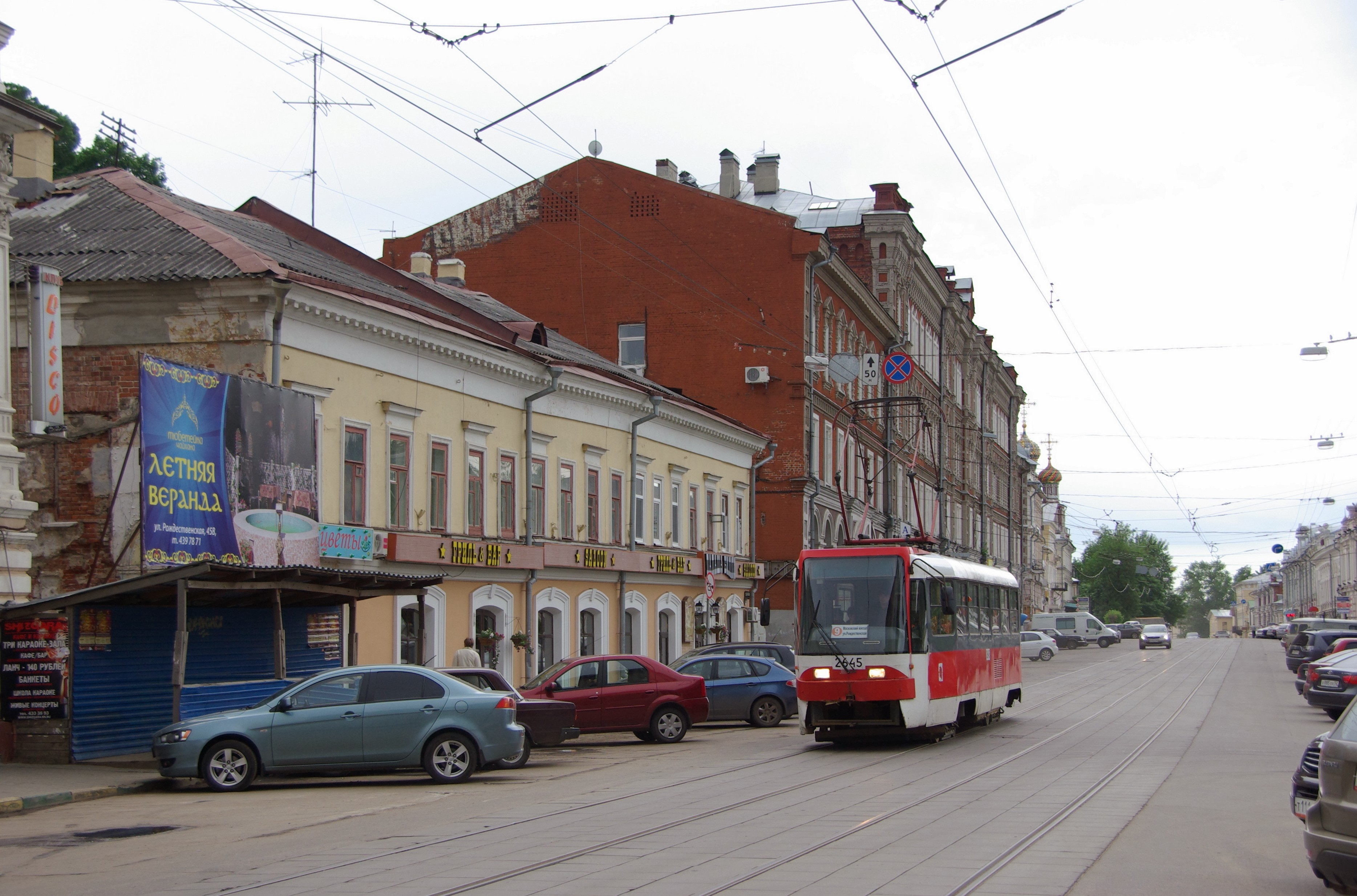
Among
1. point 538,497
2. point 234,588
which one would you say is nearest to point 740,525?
point 538,497

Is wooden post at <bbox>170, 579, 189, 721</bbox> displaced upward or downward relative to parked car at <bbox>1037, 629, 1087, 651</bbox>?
upward

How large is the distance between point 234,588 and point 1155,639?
7228cm

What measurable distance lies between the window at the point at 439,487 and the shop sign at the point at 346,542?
2.43 meters

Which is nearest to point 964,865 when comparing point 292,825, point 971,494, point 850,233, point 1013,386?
point 292,825

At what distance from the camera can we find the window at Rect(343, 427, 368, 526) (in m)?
22.9

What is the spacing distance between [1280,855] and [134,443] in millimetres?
16622

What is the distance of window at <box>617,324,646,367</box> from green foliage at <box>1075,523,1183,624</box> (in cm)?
9954

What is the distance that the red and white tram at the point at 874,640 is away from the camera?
19.9 meters

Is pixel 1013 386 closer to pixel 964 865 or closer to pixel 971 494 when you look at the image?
pixel 971 494

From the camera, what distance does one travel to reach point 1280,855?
10.4 meters

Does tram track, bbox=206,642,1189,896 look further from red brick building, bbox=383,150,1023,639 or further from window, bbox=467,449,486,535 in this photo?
red brick building, bbox=383,150,1023,639

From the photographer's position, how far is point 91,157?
4616 centimetres

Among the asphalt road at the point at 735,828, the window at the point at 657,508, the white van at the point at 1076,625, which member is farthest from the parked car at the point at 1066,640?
the asphalt road at the point at 735,828

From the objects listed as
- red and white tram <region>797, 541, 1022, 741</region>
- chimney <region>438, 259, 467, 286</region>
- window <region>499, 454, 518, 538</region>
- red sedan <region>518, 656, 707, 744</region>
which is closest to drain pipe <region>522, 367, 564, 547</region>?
window <region>499, 454, 518, 538</region>
